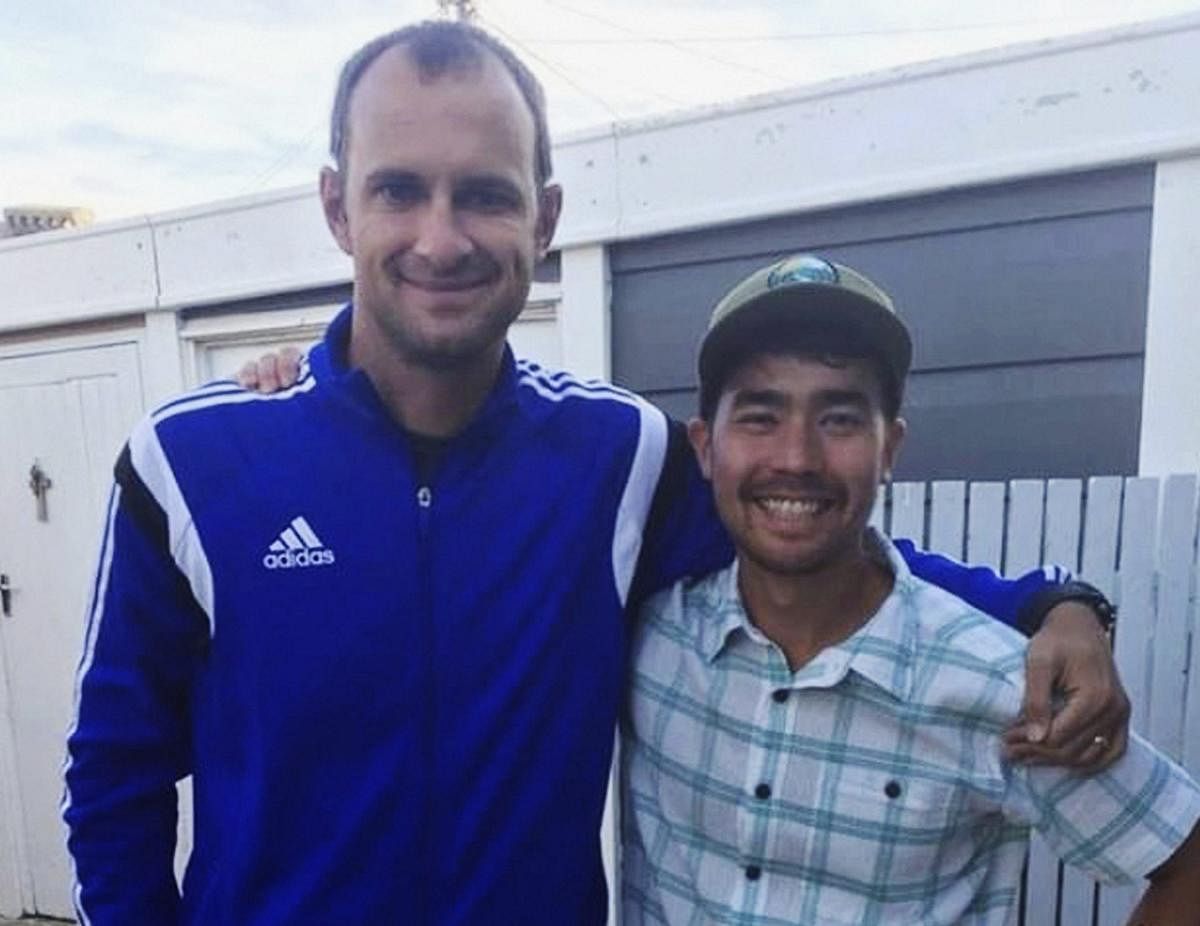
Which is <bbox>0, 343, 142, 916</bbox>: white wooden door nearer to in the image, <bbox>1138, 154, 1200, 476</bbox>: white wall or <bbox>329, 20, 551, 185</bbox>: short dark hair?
<bbox>329, 20, 551, 185</bbox>: short dark hair

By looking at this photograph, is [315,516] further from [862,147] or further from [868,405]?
[862,147]

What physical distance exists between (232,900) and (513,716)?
44 centimetres

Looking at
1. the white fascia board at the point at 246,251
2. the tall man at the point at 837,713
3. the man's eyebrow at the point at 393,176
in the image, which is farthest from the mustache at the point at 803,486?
the white fascia board at the point at 246,251

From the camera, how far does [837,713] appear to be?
126 centimetres

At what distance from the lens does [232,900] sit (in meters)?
1.27

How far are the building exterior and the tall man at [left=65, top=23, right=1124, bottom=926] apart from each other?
1.16 metres

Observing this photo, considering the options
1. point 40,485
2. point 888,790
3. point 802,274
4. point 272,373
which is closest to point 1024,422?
point 802,274

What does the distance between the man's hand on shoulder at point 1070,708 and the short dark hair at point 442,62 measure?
0.94 metres

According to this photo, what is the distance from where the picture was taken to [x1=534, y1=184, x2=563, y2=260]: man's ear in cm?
140

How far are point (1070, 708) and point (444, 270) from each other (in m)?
0.94

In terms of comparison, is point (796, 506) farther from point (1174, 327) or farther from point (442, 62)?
point (1174, 327)

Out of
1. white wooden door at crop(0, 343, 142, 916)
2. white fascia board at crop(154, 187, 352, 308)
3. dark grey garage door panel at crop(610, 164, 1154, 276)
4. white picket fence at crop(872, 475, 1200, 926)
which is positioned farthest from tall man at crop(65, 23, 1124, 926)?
white wooden door at crop(0, 343, 142, 916)

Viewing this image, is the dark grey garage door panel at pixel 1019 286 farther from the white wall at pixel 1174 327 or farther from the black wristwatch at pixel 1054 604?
the black wristwatch at pixel 1054 604

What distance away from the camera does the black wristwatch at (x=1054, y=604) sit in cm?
133
